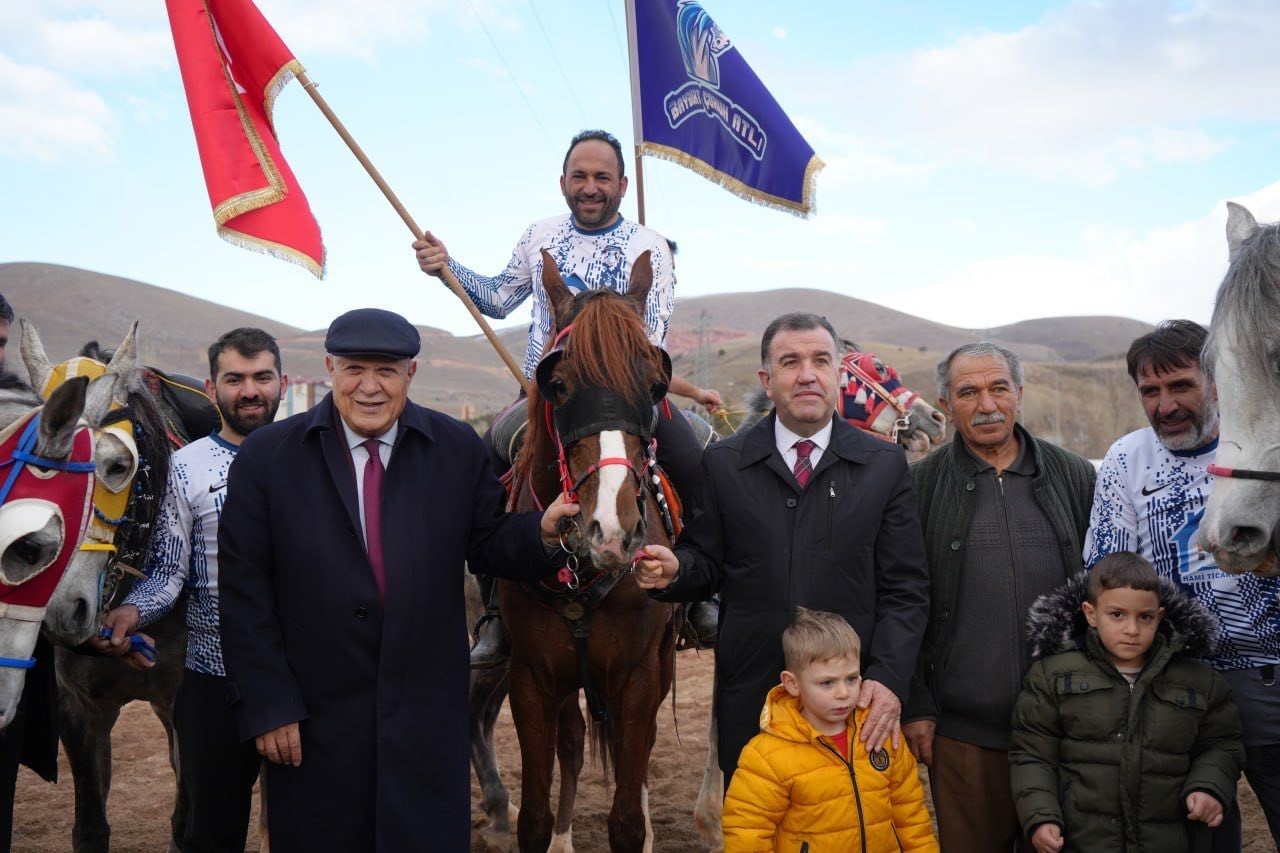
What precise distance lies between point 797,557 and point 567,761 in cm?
226

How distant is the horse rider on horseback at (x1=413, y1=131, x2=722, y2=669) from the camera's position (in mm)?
4398

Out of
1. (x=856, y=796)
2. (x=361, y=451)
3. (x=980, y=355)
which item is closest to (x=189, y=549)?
(x=361, y=451)

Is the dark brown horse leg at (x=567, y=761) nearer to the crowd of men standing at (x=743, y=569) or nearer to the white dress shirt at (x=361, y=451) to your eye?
the crowd of men standing at (x=743, y=569)

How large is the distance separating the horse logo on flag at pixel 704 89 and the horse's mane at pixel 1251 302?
3.80 m

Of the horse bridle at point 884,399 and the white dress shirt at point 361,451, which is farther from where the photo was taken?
the horse bridle at point 884,399

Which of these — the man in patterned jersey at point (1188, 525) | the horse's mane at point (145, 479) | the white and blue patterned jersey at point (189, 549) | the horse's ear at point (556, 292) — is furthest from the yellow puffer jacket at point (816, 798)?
the horse's mane at point (145, 479)

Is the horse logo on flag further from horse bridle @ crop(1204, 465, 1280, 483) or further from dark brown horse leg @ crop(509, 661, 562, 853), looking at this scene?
horse bridle @ crop(1204, 465, 1280, 483)

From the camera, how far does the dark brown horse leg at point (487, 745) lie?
5.51 meters

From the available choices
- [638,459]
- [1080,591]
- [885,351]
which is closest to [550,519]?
[638,459]

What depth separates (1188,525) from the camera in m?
3.33

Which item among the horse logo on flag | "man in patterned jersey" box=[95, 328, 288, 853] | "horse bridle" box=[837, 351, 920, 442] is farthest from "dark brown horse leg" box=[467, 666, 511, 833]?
"horse bridle" box=[837, 351, 920, 442]

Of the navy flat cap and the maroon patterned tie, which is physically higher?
the navy flat cap

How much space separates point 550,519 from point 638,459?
347 millimetres

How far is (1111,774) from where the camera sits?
9.98ft
